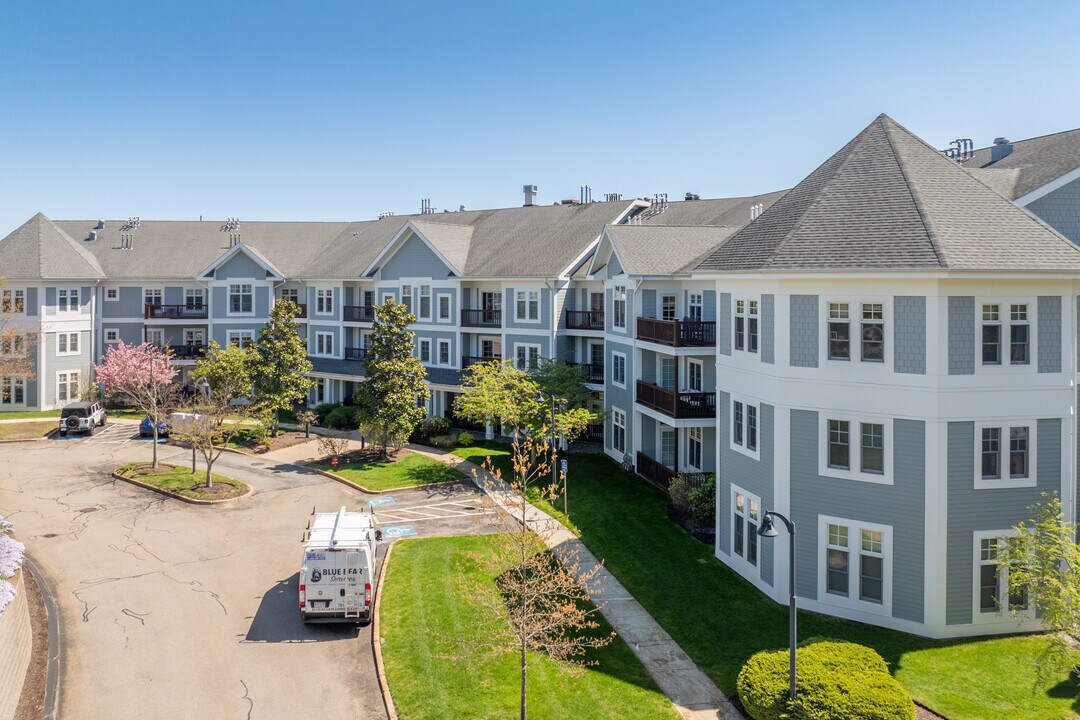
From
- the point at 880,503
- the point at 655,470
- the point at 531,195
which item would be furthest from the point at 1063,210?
the point at 531,195

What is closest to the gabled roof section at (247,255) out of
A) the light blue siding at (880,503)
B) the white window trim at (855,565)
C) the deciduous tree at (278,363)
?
the deciduous tree at (278,363)

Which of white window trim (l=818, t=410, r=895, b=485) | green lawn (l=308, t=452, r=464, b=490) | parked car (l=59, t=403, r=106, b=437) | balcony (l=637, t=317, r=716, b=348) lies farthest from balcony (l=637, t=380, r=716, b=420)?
parked car (l=59, t=403, r=106, b=437)

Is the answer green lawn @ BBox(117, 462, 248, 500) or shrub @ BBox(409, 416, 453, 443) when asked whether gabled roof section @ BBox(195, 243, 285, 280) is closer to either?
shrub @ BBox(409, 416, 453, 443)

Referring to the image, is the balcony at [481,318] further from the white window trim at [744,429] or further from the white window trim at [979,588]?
the white window trim at [979,588]

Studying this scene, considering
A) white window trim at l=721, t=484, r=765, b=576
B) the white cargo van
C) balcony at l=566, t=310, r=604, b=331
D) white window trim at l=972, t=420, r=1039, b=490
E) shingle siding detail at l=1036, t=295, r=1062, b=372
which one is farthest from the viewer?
balcony at l=566, t=310, r=604, b=331

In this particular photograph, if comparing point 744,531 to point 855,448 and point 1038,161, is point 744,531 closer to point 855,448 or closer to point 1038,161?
point 855,448
